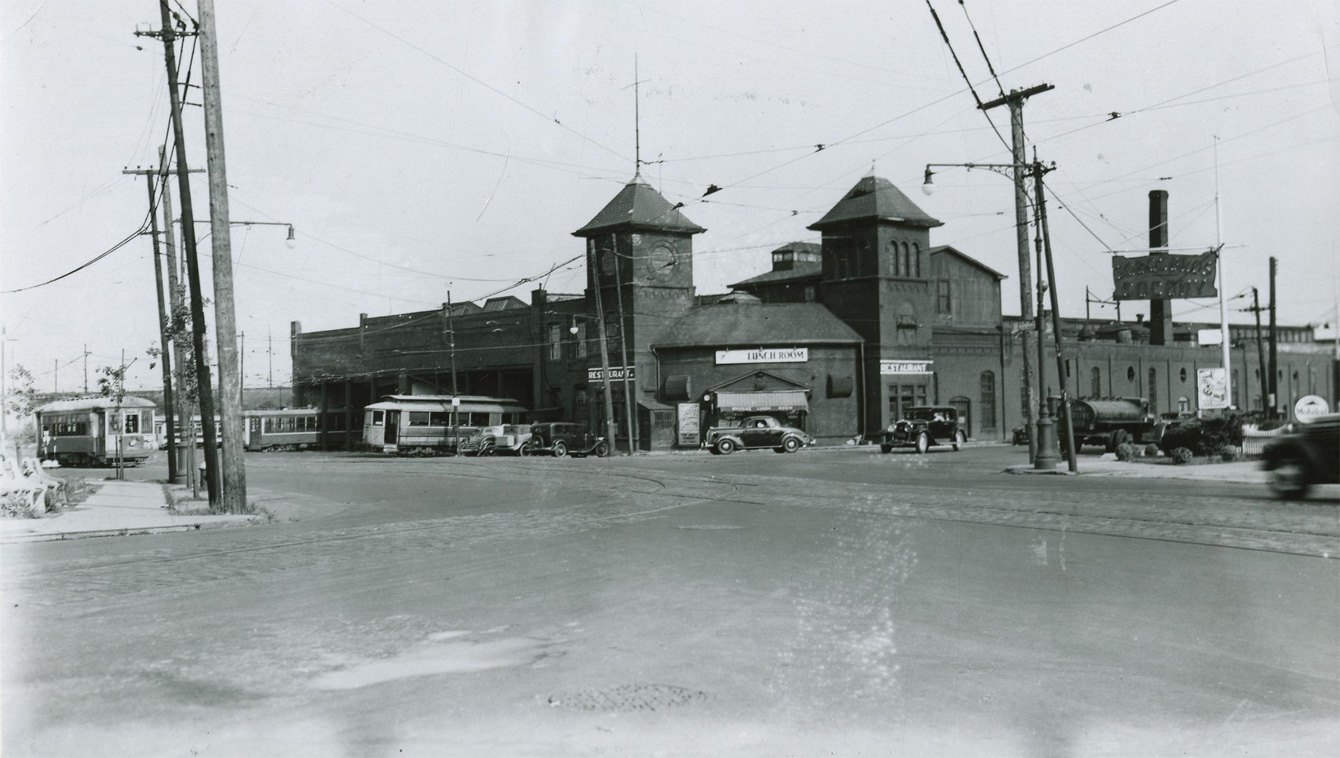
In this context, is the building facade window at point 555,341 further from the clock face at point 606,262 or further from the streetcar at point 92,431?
the streetcar at point 92,431

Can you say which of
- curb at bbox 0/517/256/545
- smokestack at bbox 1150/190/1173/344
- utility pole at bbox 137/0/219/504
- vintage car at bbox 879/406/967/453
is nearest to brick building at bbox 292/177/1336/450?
smokestack at bbox 1150/190/1173/344

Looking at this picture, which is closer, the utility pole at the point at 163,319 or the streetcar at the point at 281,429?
the utility pole at the point at 163,319

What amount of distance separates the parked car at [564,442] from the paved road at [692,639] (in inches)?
1321

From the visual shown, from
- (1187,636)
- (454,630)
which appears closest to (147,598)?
(454,630)

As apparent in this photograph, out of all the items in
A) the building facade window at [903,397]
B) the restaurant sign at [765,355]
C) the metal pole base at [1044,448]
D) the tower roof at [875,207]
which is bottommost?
the metal pole base at [1044,448]

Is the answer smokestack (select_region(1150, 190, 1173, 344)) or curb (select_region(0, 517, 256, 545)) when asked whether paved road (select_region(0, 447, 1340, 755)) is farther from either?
smokestack (select_region(1150, 190, 1173, 344))

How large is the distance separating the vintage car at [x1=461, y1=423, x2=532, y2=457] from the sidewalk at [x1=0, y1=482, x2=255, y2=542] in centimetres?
2831

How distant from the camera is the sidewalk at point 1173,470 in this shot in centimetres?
2189

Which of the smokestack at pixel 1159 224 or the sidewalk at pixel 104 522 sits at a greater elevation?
the smokestack at pixel 1159 224

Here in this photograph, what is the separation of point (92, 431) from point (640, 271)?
26744 millimetres

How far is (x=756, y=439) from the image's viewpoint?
45719 millimetres

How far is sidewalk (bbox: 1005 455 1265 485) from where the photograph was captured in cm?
2189

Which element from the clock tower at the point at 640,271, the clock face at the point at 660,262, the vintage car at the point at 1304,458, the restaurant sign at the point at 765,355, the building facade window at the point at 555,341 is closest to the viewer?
the vintage car at the point at 1304,458

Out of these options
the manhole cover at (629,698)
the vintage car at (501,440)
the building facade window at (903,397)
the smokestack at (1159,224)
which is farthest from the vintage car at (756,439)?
the manhole cover at (629,698)
